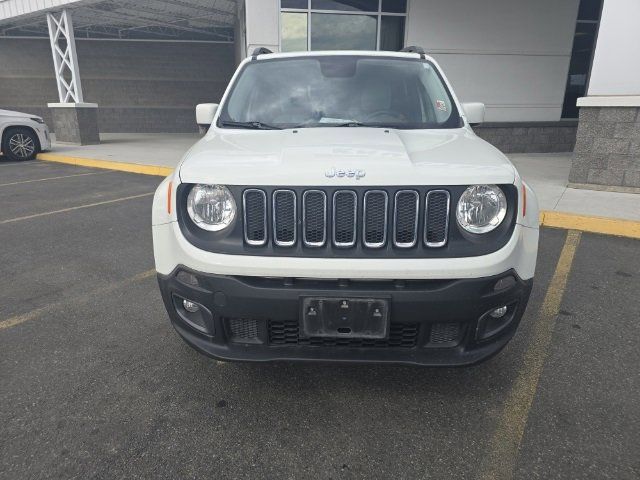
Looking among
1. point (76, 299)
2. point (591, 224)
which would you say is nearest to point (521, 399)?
point (76, 299)

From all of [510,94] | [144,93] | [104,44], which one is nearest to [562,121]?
[510,94]

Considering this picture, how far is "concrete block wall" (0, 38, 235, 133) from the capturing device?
809 inches

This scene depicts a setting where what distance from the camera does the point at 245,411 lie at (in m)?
2.23

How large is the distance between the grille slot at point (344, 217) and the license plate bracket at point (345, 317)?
0.25m

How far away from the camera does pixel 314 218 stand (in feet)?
6.54

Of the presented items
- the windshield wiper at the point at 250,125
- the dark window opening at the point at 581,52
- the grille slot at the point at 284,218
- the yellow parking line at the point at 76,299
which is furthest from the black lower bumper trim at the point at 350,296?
the dark window opening at the point at 581,52

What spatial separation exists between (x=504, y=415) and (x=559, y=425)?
0.77ft

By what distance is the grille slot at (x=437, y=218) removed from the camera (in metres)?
1.99

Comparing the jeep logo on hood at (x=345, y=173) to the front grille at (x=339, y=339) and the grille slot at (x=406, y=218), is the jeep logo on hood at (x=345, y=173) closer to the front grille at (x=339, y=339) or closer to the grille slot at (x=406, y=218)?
the grille slot at (x=406, y=218)

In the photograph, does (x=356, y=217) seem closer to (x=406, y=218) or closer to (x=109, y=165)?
(x=406, y=218)

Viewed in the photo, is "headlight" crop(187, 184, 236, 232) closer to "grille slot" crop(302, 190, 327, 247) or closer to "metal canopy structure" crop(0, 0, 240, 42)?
"grille slot" crop(302, 190, 327, 247)

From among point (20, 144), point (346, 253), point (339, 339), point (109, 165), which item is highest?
point (346, 253)

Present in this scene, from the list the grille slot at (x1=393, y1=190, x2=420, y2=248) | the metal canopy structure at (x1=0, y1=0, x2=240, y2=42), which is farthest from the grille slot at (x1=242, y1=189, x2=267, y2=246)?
the metal canopy structure at (x1=0, y1=0, x2=240, y2=42)

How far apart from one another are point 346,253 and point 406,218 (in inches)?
11.8
